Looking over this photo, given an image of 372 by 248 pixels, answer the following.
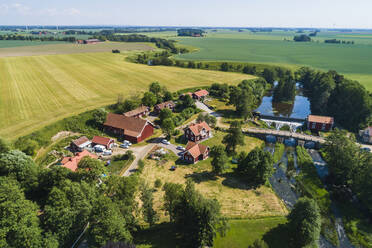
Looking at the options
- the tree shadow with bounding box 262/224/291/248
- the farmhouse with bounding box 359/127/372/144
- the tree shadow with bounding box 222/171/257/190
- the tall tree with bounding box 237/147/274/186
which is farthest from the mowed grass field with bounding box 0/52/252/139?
the farmhouse with bounding box 359/127/372/144

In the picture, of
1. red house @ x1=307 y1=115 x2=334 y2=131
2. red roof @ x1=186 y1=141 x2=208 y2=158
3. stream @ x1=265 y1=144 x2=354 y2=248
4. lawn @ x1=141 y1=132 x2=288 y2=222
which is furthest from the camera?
red house @ x1=307 y1=115 x2=334 y2=131

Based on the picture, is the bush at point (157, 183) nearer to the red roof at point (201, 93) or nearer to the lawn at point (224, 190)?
the lawn at point (224, 190)

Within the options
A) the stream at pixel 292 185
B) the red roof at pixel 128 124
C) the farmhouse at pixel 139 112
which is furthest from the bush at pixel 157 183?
the farmhouse at pixel 139 112

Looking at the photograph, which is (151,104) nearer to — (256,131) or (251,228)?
(256,131)

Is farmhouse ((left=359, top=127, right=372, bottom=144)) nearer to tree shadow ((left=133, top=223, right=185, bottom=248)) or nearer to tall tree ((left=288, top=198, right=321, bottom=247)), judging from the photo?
tall tree ((left=288, top=198, right=321, bottom=247))

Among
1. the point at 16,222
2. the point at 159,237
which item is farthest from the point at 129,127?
the point at 16,222
